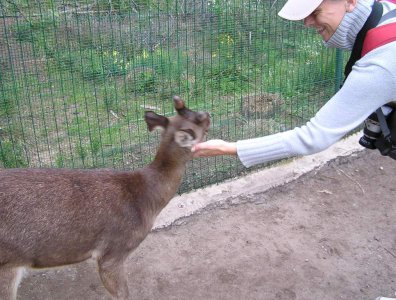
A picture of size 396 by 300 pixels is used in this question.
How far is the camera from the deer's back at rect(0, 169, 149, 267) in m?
2.95

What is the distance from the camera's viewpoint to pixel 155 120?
3318 millimetres

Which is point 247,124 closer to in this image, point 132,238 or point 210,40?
point 210,40

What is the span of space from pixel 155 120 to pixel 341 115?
1201 mm

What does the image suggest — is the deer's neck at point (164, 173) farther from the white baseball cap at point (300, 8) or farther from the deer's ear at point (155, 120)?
the white baseball cap at point (300, 8)

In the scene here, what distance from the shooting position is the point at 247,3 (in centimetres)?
542

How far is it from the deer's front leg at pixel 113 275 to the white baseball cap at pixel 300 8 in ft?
6.12

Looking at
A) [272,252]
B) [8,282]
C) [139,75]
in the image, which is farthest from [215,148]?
[139,75]

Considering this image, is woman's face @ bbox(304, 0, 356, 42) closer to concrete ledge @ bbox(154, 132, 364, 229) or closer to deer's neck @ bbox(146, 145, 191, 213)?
deer's neck @ bbox(146, 145, 191, 213)

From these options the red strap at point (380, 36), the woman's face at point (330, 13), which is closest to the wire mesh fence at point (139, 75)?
the woman's face at point (330, 13)

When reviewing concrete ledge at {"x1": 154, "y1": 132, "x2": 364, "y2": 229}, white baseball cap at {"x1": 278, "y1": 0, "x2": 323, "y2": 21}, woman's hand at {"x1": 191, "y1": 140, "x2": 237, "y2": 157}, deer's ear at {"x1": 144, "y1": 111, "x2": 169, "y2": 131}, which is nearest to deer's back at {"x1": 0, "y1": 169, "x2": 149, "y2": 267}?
deer's ear at {"x1": 144, "y1": 111, "x2": 169, "y2": 131}

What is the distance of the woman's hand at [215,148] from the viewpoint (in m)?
3.07

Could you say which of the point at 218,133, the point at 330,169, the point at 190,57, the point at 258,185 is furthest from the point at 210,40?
the point at 330,169

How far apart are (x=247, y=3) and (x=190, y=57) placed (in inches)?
33.0

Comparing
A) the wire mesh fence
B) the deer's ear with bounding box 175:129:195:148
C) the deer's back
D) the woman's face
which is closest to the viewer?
the woman's face
